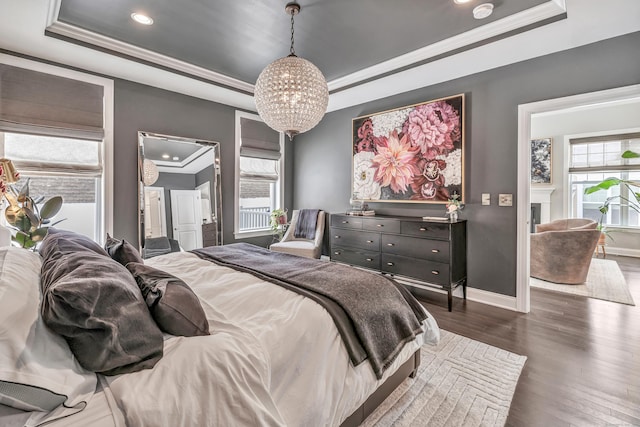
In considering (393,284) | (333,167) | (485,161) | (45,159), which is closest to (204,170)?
(45,159)

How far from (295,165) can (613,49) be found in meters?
4.21

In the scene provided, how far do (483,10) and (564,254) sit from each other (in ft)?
10.9

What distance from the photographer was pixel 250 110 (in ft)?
15.5

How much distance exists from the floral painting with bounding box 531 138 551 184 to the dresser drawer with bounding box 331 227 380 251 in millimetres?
4699

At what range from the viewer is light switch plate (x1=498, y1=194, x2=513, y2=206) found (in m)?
3.18

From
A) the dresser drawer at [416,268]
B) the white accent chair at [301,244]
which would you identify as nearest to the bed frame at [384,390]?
the dresser drawer at [416,268]

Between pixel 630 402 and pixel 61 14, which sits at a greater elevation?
pixel 61 14

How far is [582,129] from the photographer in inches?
228

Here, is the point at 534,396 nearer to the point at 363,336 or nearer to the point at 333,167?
the point at 363,336

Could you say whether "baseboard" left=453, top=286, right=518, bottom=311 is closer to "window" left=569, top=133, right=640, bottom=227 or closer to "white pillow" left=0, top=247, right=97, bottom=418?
"white pillow" left=0, top=247, right=97, bottom=418

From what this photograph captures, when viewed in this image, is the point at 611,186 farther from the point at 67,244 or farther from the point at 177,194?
the point at 67,244

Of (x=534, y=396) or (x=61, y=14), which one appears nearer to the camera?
(x=534, y=396)

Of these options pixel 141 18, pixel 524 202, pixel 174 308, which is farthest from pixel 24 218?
pixel 524 202

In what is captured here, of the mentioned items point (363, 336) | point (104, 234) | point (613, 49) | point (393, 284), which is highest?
point (613, 49)
